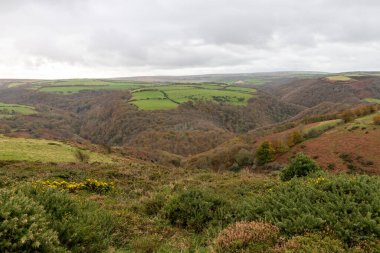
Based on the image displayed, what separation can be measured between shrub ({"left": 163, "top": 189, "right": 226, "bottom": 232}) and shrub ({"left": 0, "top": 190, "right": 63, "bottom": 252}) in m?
4.44

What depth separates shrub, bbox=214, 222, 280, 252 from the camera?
6.85 metres

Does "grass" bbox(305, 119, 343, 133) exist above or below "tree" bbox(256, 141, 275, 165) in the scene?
above

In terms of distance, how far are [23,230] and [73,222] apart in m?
1.73

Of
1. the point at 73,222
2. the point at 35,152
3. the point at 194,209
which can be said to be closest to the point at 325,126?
the point at 35,152

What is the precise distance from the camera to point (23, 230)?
18.6 feet

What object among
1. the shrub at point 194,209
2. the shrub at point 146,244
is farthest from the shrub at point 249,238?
the shrub at point 194,209

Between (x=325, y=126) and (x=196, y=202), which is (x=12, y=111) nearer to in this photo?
(x=325, y=126)

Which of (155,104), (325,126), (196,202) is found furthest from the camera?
(155,104)

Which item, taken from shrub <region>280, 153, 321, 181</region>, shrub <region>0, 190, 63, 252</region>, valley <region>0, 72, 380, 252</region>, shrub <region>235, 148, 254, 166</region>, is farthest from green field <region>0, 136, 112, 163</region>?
shrub <region>235, 148, 254, 166</region>

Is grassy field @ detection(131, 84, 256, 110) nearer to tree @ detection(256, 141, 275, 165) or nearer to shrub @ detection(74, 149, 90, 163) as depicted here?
tree @ detection(256, 141, 275, 165)

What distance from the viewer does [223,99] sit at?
14238 cm

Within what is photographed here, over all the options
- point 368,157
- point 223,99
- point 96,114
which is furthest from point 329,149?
point 96,114

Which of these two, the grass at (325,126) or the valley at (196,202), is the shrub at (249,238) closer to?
the valley at (196,202)

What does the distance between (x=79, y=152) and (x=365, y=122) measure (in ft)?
165
